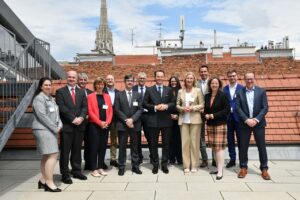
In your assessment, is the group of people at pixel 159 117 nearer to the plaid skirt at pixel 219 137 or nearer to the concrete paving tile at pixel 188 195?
the plaid skirt at pixel 219 137

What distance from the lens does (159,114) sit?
20.6 ft

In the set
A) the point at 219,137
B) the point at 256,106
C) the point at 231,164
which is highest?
the point at 256,106

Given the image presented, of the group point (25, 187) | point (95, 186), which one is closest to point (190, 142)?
point (95, 186)

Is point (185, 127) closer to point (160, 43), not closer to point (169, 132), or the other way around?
point (169, 132)

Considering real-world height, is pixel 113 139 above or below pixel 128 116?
below

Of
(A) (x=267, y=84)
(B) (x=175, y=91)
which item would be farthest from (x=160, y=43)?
(B) (x=175, y=91)

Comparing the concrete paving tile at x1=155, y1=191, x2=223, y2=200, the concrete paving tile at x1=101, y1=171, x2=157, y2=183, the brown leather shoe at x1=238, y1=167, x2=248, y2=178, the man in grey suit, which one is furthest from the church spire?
the concrete paving tile at x1=155, y1=191, x2=223, y2=200

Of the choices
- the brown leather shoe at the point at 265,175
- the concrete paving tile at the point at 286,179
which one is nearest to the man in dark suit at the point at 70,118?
the brown leather shoe at the point at 265,175

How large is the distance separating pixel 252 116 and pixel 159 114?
1522 mm

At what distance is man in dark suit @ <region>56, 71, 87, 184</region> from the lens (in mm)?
5629

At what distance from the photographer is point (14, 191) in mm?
5297

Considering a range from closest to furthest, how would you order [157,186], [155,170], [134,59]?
[157,186]
[155,170]
[134,59]

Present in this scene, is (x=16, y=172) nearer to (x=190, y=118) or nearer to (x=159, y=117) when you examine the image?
(x=159, y=117)

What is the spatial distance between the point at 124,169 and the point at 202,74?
2.14 meters
